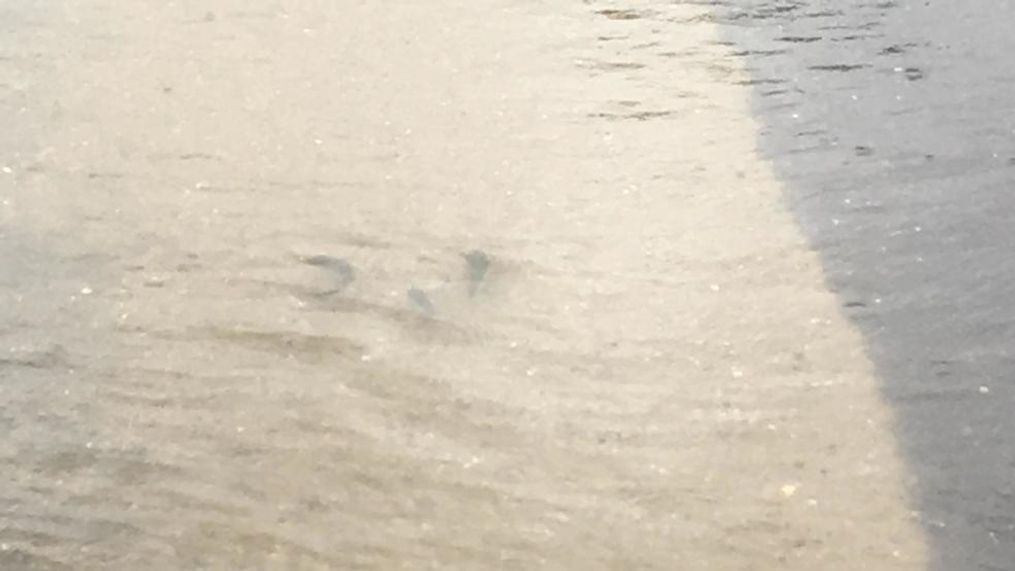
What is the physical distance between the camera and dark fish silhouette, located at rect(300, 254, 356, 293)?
1.10 metres

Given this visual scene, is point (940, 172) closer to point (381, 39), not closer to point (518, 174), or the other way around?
point (518, 174)

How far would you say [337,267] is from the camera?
43.9 inches

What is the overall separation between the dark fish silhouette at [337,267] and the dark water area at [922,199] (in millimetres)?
459

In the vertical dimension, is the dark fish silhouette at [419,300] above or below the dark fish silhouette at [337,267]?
below

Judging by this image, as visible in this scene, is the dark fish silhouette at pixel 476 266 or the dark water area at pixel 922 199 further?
the dark fish silhouette at pixel 476 266

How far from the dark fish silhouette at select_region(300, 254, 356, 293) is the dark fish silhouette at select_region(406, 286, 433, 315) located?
0.06 metres

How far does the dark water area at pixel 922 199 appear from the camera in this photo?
94 cm

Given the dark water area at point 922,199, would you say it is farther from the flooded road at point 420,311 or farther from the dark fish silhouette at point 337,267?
the dark fish silhouette at point 337,267

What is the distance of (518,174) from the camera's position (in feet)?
4.00

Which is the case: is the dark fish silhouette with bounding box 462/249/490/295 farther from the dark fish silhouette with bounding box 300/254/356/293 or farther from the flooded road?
the dark fish silhouette with bounding box 300/254/356/293

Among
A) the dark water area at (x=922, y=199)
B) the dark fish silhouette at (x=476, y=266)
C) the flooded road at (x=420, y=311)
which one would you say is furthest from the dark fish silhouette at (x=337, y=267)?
the dark water area at (x=922, y=199)

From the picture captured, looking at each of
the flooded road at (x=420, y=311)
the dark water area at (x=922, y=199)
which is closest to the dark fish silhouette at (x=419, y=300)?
the flooded road at (x=420, y=311)

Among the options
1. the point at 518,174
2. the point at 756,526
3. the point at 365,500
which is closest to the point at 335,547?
the point at 365,500

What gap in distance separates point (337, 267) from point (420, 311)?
106 mm
